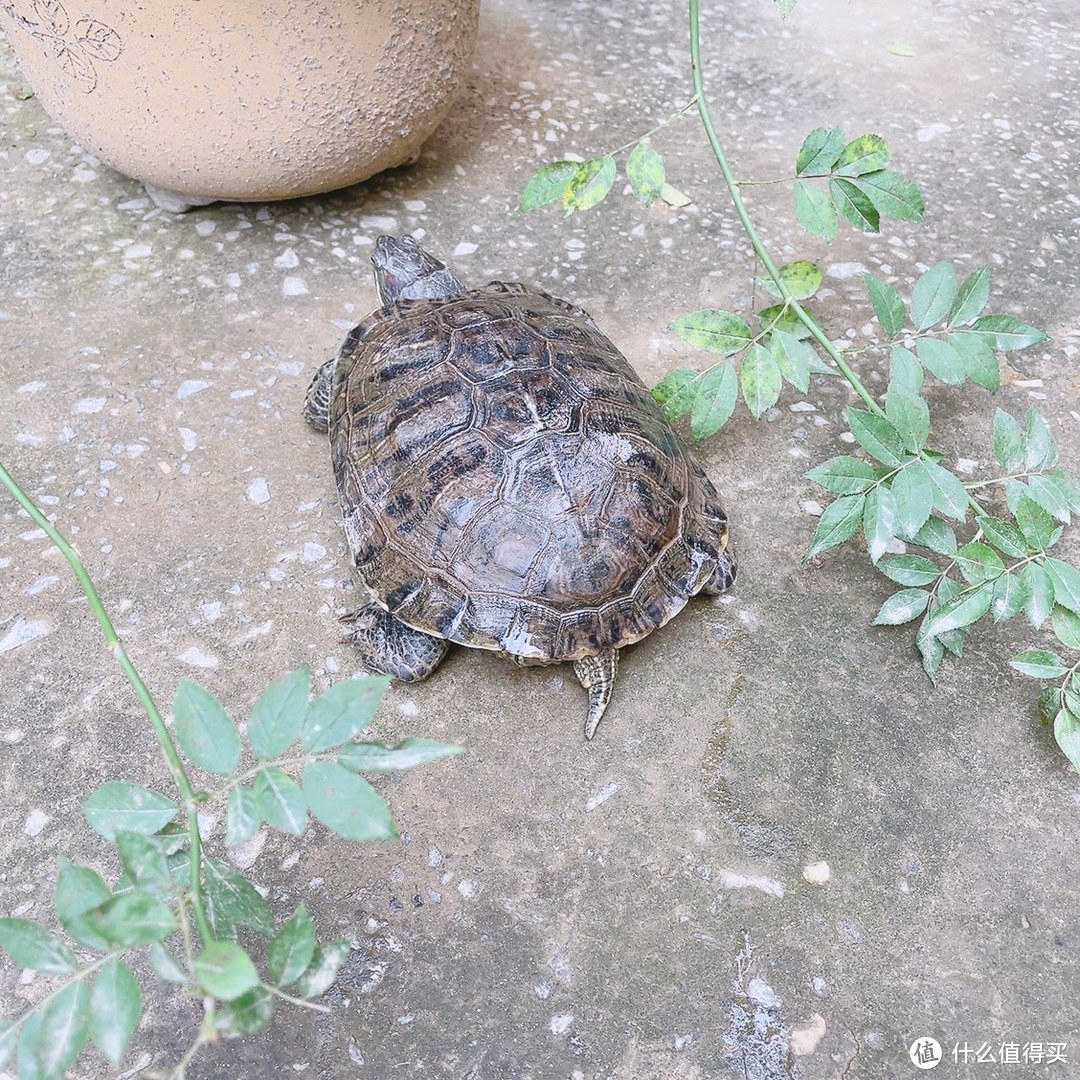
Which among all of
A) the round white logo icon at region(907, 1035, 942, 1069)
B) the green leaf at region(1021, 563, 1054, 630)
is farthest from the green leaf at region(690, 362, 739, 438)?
the round white logo icon at region(907, 1035, 942, 1069)

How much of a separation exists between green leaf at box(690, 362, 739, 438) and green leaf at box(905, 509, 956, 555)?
0.44m

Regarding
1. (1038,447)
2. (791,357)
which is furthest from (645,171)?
(1038,447)

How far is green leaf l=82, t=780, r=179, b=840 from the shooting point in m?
0.87

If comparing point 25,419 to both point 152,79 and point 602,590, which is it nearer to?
point 152,79

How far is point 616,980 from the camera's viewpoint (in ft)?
4.79

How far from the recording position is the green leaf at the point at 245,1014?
A: 27.3 inches

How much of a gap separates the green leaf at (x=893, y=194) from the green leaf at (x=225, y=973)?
1.64 meters

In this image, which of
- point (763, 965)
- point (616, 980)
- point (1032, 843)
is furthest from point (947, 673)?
point (616, 980)

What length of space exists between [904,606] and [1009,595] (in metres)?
0.23

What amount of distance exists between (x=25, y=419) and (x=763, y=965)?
201cm

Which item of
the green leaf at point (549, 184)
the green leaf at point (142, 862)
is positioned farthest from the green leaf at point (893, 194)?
the green leaf at point (142, 862)

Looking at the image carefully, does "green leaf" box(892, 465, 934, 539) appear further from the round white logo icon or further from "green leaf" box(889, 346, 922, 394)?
the round white logo icon

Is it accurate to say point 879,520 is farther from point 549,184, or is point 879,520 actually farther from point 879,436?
point 549,184

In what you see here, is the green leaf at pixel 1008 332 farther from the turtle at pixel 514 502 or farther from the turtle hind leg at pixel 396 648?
the turtle hind leg at pixel 396 648
